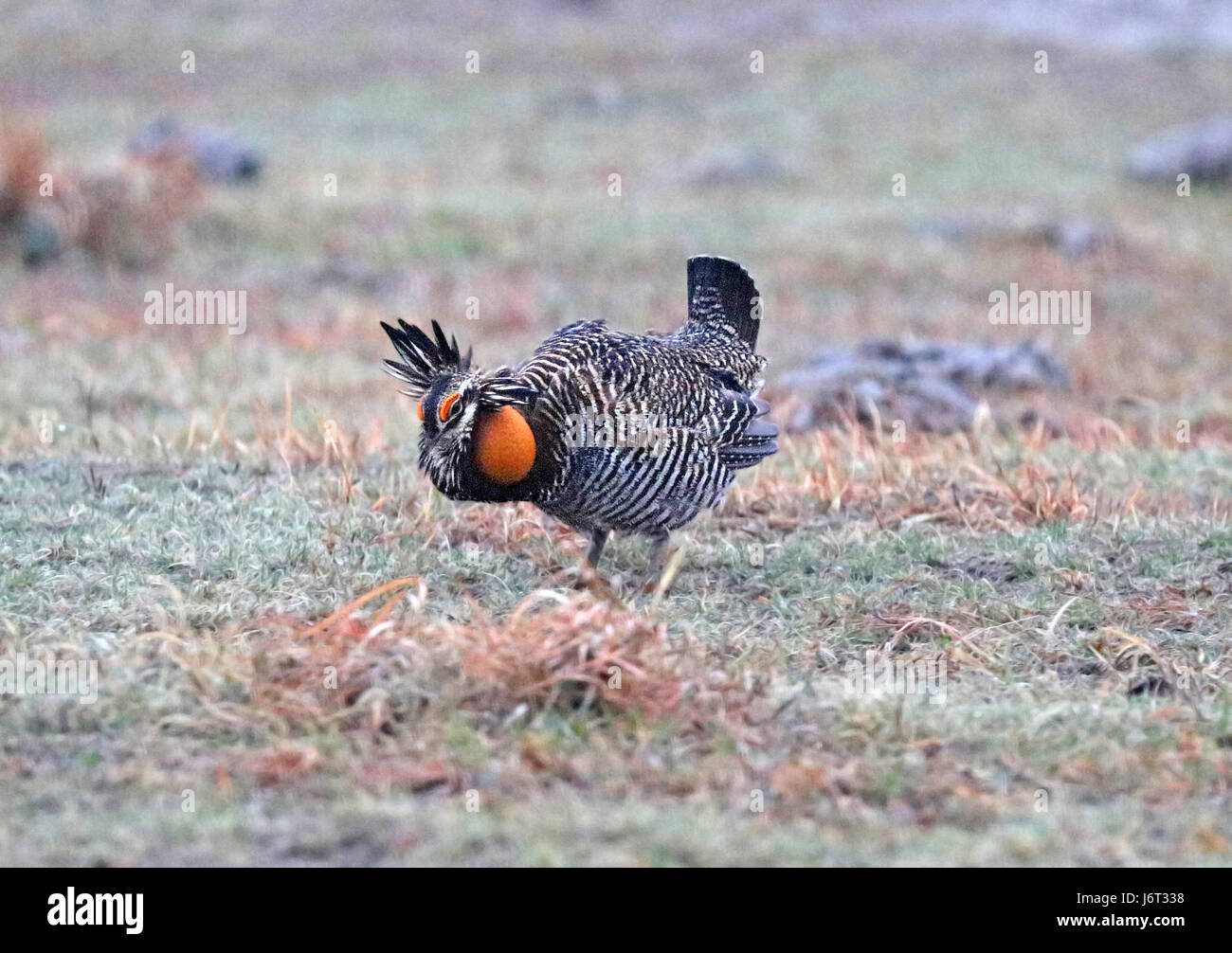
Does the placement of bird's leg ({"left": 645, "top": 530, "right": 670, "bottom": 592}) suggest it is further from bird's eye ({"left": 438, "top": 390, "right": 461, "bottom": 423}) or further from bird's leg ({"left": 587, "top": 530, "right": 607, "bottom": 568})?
bird's eye ({"left": 438, "top": 390, "right": 461, "bottom": 423})

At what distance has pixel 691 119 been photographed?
830 inches

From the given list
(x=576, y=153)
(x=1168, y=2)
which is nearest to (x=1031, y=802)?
(x=576, y=153)

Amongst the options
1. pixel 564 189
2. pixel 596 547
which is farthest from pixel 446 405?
pixel 564 189

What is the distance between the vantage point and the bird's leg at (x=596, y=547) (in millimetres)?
6090

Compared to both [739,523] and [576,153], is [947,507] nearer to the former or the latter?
[739,523]

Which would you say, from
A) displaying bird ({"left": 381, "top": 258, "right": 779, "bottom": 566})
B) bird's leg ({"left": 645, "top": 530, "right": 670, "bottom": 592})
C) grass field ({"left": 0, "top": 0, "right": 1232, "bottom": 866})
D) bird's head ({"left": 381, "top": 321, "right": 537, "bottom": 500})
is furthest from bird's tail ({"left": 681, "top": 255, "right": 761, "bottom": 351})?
bird's head ({"left": 381, "top": 321, "right": 537, "bottom": 500})

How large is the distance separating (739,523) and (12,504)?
9.58 feet

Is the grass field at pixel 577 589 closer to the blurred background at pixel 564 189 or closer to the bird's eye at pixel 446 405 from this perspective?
the blurred background at pixel 564 189

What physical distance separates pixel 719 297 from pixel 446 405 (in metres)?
1.85

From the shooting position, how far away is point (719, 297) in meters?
6.81

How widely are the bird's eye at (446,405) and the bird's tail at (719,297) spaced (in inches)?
65.7

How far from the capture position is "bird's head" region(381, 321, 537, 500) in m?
5.35

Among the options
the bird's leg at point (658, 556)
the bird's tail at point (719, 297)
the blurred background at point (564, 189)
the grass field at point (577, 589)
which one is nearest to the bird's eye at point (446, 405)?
the grass field at point (577, 589)
